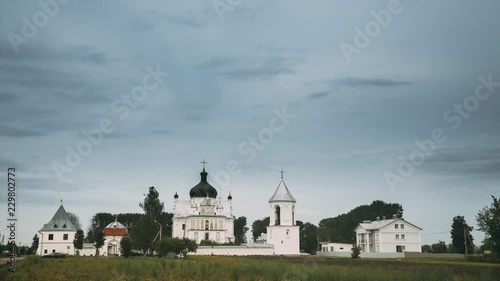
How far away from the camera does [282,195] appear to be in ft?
308

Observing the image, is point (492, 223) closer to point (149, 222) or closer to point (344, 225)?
point (149, 222)

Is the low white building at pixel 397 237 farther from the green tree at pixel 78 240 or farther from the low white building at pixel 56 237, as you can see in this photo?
the low white building at pixel 56 237

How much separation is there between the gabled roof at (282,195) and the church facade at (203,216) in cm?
1168

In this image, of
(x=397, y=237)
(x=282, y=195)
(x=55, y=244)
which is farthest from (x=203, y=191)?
(x=397, y=237)

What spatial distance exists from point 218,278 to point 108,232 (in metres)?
74.6

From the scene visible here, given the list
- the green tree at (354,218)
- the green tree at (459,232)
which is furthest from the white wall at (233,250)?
the green tree at (354,218)

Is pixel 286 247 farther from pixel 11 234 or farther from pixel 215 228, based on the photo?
pixel 11 234

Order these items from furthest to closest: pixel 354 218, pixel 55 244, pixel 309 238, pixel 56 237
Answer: pixel 354 218 → pixel 309 238 → pixel 56 237 → pixel 55 244

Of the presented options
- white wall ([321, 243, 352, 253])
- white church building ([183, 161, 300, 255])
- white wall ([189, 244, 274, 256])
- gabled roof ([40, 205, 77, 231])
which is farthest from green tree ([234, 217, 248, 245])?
gabled roof ([40, 205, 77, 231])

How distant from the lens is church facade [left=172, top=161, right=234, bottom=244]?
326ft

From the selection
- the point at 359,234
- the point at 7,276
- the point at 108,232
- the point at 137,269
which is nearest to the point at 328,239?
the point at 359,234

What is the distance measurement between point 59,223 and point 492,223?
60726 mm

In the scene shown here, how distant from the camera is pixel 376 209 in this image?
5276 inches

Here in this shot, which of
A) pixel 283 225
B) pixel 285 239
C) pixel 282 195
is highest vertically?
pixel 282 195
